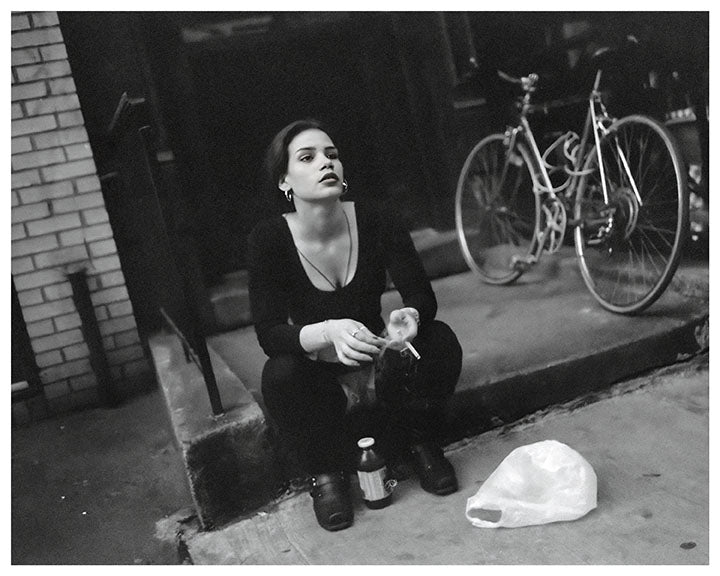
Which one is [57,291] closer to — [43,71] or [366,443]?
[43,71]

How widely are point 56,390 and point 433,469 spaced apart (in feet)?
6.56

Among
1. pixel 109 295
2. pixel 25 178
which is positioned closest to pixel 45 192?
pixel 25 178

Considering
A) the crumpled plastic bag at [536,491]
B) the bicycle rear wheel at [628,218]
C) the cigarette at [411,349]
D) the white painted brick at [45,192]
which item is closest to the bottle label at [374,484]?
the crumpled plastic bag at [536,491]

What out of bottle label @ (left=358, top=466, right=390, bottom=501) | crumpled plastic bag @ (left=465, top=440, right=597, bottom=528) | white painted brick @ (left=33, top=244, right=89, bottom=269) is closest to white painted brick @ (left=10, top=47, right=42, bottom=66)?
white painted brick @ (left=33, top=244, right=89, bottom=269)

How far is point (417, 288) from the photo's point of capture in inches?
90.0

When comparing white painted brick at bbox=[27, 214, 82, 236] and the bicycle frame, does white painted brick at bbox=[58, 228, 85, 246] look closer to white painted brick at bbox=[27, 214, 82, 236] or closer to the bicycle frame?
white painted brick at bbox=[27, 214, 82, 236]

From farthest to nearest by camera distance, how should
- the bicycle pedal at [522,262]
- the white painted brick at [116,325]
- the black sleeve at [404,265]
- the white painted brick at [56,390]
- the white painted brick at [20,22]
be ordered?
1. the bicycle pedal at [522,262]
2. the white painted brick at [116,325]
3. the white painted brick at [56,390]
4. the white painted brick at [20,22]
5. the black sleeve at [404,265]

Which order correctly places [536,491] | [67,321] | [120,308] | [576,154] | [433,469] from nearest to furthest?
[536,491] < [433,469] < [67,321] < [120,308] < [576,154]

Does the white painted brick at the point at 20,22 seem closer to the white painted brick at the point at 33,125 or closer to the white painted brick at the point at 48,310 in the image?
the white painted brick at the point at 33,125

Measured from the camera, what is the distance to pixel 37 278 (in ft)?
10.6

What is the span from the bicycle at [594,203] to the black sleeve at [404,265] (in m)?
1.26

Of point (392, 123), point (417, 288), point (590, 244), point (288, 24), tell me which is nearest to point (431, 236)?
point (392, 123)

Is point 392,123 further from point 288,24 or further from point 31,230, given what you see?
point 31,230

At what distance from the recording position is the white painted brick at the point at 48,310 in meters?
3.25
